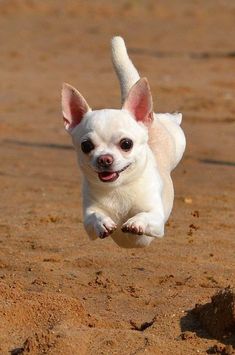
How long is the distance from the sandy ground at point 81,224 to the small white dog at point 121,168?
0.63 meters

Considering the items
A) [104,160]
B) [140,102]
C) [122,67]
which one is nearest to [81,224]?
[122,67]

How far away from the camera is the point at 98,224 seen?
6.85 m

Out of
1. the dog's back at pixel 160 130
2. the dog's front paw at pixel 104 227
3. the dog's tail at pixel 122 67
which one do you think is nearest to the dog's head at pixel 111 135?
the dog's front paw at pixel 104 227

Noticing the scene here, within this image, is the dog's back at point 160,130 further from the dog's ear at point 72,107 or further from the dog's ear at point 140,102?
the dog's ear at point 72,107

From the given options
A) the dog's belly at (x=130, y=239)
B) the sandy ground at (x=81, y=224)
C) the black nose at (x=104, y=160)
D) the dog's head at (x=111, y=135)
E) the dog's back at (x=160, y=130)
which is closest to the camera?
the black nose at (x=104, y=160)

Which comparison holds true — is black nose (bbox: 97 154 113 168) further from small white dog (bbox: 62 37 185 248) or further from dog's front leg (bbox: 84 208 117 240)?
dog's front leg (bbox: 84 208 117 240)

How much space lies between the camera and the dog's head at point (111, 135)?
683cm

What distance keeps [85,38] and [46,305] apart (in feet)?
60.0

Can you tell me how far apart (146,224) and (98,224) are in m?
0.27

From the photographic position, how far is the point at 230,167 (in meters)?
13.0

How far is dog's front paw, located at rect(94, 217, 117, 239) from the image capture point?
6.77 meters

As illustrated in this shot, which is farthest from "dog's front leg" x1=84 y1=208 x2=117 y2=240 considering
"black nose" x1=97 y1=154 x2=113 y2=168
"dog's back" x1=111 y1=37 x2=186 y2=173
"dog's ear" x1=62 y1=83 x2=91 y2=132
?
"dog's back" x1=111 y1=37 x2=186 y2=173

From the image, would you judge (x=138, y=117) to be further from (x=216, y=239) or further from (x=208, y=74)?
(x=208, y=74)

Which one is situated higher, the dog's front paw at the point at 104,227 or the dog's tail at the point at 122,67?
the dog's front paw at the point at 104,227
